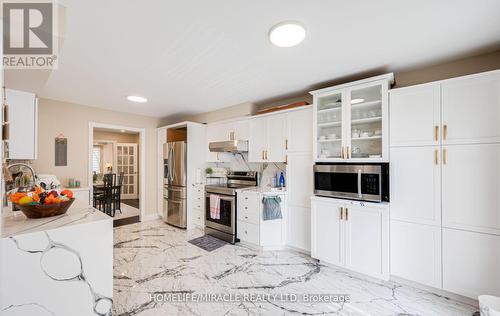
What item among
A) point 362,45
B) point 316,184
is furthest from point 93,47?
point 316,184

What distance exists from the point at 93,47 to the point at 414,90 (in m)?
3.24

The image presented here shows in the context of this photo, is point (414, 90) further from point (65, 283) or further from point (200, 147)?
point (200, 147)

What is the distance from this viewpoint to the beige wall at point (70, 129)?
3.55 metres

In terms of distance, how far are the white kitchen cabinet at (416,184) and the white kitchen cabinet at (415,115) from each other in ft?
0.33

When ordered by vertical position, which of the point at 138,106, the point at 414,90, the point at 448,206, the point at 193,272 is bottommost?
the point at 193,272

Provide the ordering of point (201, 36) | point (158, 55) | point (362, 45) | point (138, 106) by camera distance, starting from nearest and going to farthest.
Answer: point (201, 36) < point (362, 45) < point (158, 55) < point (138, 106)

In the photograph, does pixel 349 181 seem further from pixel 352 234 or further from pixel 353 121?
pixel 353 121

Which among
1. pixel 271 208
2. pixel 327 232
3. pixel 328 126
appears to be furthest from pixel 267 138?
pixel 327 232

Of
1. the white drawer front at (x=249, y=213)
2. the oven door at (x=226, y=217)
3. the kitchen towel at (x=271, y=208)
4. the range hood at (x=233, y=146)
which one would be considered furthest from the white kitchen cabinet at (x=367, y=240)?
the range hood at (x=233, y=146)

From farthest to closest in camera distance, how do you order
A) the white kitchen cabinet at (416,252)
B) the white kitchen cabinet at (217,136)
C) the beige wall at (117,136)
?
the beige wall at (117,136) → the white kitchen cabinet at (217,136) → the white kitchen cabinet at (416,252)

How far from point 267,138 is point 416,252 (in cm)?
234

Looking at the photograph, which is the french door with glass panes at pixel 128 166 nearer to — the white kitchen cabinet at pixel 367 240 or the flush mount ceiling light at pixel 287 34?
the flush mount ceiling light at pixel 287 34

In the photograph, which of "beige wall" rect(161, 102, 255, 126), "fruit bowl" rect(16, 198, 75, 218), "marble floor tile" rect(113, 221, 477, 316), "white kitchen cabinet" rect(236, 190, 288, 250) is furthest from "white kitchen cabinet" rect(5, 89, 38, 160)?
"white kitchen cabinet" rect(236, 190, 288, 250)

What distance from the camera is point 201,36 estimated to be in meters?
1.81
